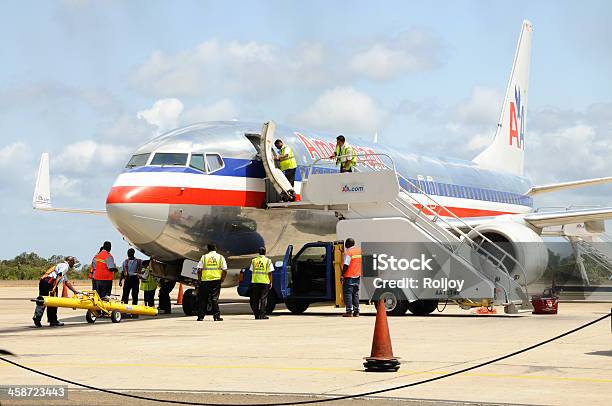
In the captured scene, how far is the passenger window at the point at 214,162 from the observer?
63.3 ft

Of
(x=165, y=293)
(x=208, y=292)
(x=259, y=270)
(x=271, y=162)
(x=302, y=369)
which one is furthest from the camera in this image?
(x=165, y=293)

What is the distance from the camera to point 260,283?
18.7 m

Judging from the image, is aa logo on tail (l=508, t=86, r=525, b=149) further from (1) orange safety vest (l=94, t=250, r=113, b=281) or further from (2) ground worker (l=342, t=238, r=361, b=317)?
(1) orange safety vest (l=94, t=250, r=113, b=281)

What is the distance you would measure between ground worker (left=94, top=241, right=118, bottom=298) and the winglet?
550 inches

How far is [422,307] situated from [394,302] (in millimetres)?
1087

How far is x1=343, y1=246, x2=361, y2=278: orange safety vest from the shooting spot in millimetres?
18938

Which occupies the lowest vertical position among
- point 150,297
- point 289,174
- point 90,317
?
point 90,317

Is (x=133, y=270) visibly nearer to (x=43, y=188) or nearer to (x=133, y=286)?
(x=133, y=286)

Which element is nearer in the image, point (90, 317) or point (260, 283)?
point (90, 317)

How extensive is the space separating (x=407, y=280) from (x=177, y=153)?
210 inches

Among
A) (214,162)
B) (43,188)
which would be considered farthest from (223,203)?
(43,188)

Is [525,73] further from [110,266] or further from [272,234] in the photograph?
[110,266]

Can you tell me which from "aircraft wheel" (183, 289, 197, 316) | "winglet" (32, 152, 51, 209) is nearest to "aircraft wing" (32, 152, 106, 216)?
"winglet" (32, 152, 51, 209)

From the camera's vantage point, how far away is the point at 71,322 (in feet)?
62.2
